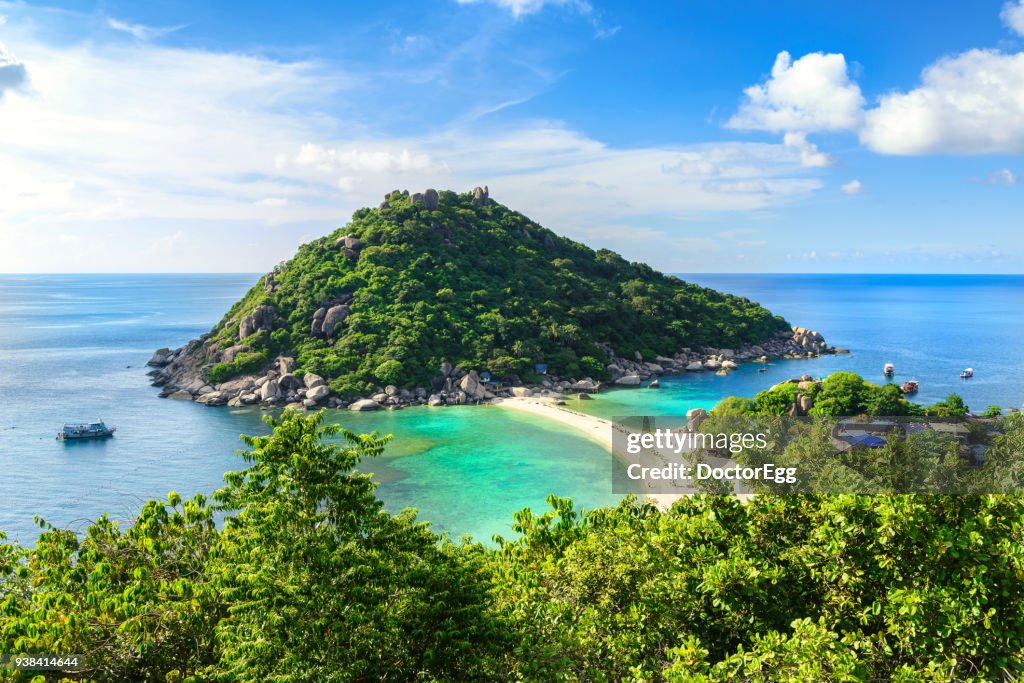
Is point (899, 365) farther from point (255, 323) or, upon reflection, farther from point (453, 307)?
Result: point (255, 323)

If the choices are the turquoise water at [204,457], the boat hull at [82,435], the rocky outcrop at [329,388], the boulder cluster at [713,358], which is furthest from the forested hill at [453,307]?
the boat hull at [82,435]

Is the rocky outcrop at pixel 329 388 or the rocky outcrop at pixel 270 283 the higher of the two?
the rocky outcrop at pixel 270 283

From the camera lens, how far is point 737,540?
1028 cm

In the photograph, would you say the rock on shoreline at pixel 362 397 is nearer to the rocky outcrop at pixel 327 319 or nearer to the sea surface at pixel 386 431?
the sea surface at pixel 386 431

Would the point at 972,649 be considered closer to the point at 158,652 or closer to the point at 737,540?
the point at 737,540

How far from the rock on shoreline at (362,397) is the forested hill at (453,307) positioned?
113 cm

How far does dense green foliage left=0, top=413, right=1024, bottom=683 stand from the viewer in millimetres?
7531

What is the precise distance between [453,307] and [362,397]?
15211mm

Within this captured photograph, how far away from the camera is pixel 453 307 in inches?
2445

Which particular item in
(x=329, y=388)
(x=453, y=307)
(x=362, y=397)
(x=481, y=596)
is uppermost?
(x=453, y=307)

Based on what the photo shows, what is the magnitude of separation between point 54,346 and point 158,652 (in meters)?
101

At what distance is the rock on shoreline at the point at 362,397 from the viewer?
2009 inches

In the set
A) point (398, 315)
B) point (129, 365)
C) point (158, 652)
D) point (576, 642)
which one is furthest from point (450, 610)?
point (129, 365)

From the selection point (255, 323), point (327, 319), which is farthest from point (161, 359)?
point (327, 319)
